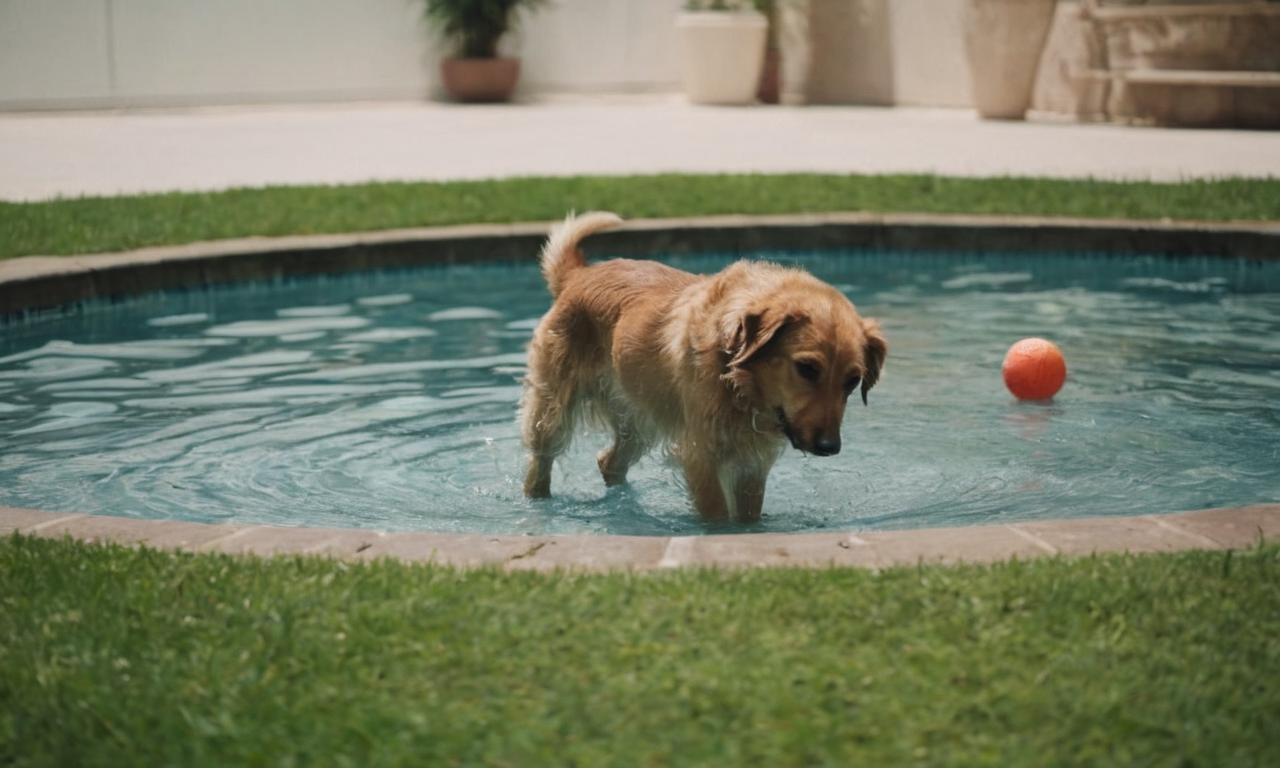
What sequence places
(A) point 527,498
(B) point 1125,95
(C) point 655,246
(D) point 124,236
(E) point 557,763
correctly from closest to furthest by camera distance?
1. (E) point 557,763
2. (A) point 527,498
3. (D) point 124,236
4. (C) point 655,246
5. (B) point 1125,95

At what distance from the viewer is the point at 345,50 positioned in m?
23.4

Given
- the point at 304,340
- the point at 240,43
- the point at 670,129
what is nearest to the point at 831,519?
the point at 304,340

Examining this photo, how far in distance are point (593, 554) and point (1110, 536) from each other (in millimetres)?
1424

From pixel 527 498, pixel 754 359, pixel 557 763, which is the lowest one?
pixel 527 498

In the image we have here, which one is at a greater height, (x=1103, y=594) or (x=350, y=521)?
(x=1103, y=594)

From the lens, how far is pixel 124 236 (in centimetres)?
1013

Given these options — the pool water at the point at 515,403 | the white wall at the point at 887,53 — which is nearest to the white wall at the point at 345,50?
the white wall at the point at 887,53

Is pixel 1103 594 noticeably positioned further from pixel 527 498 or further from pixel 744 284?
pixel 527 498

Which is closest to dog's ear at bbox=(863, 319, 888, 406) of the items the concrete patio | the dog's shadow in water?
the dog's shadow in water

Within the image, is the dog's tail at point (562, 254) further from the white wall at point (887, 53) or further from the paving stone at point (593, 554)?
the white wall at point (887, 53)

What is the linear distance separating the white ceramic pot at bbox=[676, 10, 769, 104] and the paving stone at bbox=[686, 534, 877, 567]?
18.7m

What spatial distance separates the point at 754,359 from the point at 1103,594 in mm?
1326

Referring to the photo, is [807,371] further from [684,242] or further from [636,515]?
[684,242]

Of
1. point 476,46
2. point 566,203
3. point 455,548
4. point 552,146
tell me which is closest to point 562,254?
point 455,548
